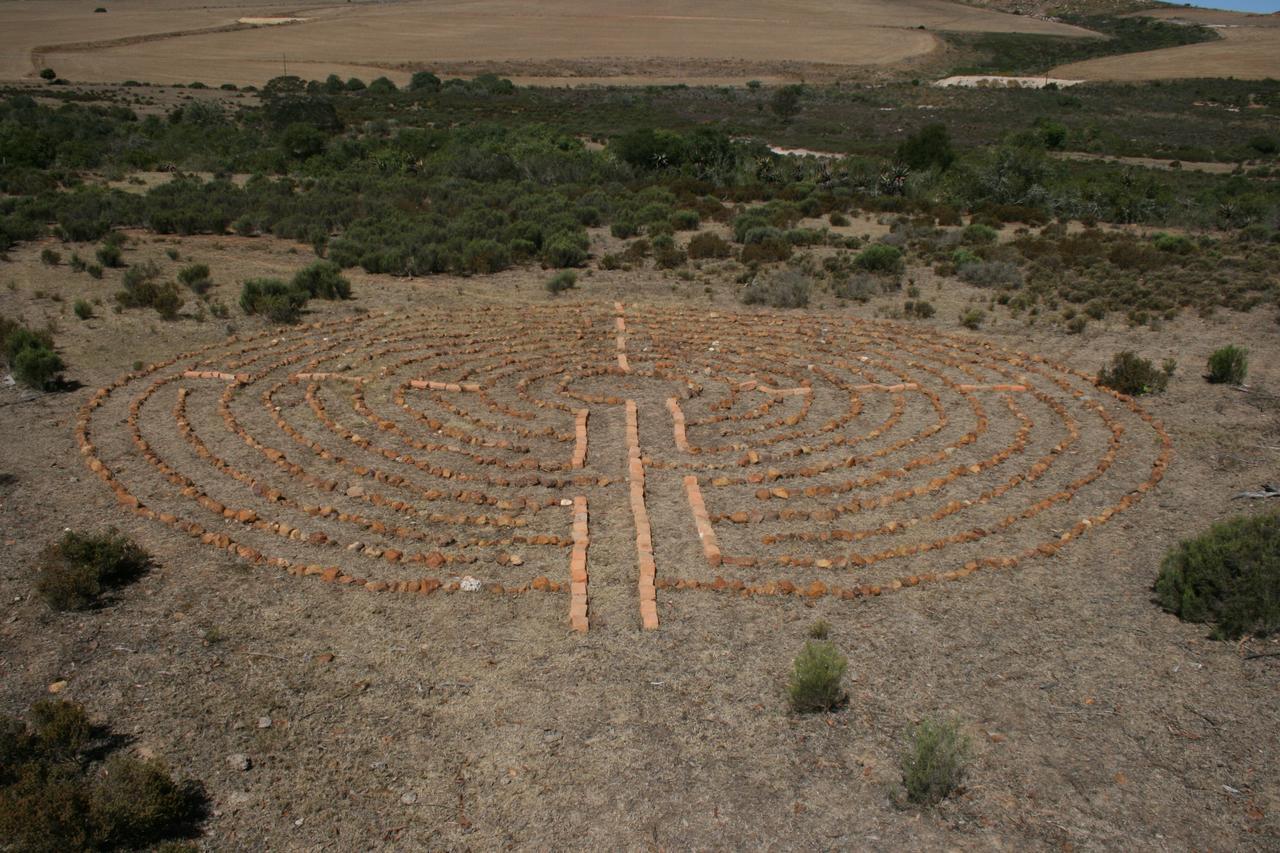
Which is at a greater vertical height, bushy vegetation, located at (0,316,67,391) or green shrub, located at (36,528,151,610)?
bushy vegetation, located at (0,316,67,391)

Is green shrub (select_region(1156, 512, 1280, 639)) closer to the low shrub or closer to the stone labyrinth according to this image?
the stone labyrinth

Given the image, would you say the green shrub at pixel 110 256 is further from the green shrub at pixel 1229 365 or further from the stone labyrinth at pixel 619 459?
the green shrub at pixel 1229 365

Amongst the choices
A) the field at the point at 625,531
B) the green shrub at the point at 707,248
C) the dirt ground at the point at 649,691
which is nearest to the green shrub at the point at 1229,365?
the field at the point at 625,531

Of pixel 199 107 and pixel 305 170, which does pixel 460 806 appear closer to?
pixel 305 170

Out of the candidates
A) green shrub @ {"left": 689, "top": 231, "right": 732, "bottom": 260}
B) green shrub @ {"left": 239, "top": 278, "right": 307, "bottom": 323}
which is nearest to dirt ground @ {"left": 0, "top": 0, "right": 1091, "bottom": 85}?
green shrub @ {"left": 689, "top": 231, "right": 732, "bottom": 260}

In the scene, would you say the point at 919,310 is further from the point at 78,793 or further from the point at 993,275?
the point at 78,793

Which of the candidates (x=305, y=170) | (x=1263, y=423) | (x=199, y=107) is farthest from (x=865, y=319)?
(x=199, y=107)

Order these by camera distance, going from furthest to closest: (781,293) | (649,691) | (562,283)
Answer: (562,283)
(781,293)
(649,691)

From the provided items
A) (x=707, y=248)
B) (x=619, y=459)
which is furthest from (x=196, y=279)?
(x=619, y=459)
